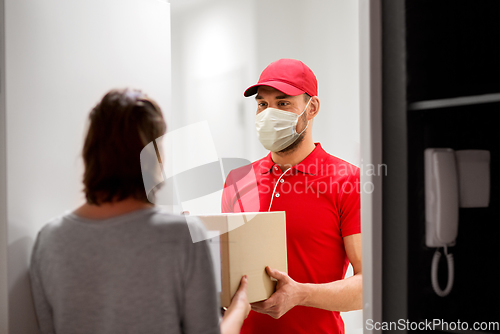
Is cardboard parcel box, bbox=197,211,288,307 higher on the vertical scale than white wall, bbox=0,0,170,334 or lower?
lower

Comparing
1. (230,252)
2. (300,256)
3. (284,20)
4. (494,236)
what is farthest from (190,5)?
(494,236)

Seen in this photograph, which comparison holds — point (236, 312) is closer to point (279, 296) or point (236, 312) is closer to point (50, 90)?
point (279, 296)

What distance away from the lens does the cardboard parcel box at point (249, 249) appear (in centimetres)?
86

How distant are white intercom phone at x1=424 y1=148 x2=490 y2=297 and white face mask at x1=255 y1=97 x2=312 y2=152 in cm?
59

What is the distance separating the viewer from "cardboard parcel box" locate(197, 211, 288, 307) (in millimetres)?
856

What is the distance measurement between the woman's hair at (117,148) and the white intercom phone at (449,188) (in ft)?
1.79

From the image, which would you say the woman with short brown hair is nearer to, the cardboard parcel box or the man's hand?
the cardboard parcel box

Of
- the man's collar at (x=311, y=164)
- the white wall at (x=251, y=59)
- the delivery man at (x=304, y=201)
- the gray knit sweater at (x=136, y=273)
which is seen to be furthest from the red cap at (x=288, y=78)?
the gray knit sweater at (x=136, y=273)

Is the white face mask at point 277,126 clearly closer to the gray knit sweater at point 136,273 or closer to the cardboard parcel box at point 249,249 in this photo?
the cardboard parcel box at point 249,249

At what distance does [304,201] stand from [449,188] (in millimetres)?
551

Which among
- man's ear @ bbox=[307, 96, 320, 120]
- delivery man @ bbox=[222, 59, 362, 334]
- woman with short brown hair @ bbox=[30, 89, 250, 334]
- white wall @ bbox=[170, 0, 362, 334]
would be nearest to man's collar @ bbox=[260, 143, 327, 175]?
delivery man @ bbox=[222, 59, 362, 334]

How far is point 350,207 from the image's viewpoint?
1.25 m

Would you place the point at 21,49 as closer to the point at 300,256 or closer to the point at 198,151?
the point at 198,151

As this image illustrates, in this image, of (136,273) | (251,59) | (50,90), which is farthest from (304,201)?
(251,59)
